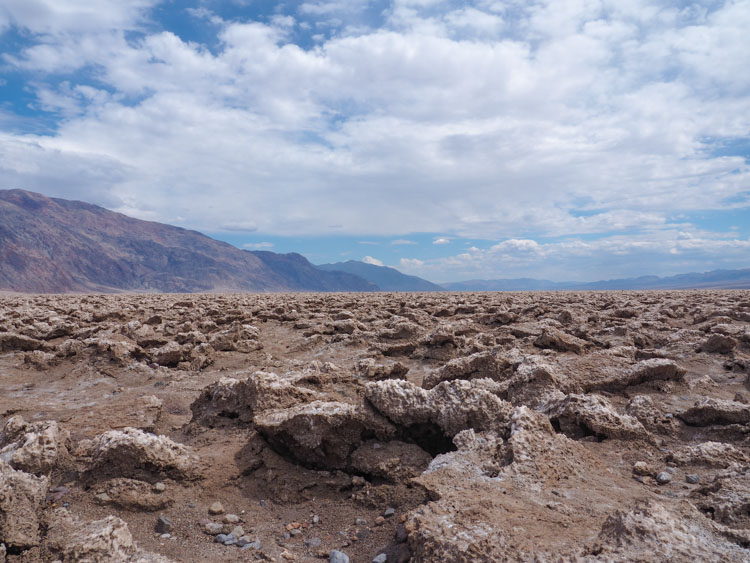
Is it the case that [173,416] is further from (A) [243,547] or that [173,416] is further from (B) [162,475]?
(A) [243,547]

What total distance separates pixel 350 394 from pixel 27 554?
10.0ft

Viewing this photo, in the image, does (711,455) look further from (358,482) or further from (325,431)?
(325,431)

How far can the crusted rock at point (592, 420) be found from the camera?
3424mm

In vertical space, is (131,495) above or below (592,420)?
below

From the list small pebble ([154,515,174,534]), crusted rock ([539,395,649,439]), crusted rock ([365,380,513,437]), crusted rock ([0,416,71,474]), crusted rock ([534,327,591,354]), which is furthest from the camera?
crusted rock ([534,327,591,354])

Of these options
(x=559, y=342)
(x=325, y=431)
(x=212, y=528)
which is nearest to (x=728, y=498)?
(x=325, y=431)

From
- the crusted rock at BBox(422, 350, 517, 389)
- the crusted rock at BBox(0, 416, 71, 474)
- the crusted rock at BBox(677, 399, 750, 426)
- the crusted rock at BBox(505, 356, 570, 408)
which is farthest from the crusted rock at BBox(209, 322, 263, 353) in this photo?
the crusted rock at BBox(677, 399, 750, 426)

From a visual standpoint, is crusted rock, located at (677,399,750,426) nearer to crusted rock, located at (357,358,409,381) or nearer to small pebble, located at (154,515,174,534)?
crusted rock, located at (357,358,409,381)

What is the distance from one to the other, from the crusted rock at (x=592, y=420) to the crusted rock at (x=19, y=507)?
3361mm

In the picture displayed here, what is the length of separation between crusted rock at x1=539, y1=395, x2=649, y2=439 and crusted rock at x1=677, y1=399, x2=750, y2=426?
1.89 feet

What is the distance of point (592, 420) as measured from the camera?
11.4 ft

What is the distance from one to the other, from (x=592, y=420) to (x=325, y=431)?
77.6 inches

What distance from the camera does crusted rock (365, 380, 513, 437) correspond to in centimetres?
318

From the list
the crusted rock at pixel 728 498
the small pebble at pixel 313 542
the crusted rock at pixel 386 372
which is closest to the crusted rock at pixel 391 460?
the small pebble at pixel 313 542
